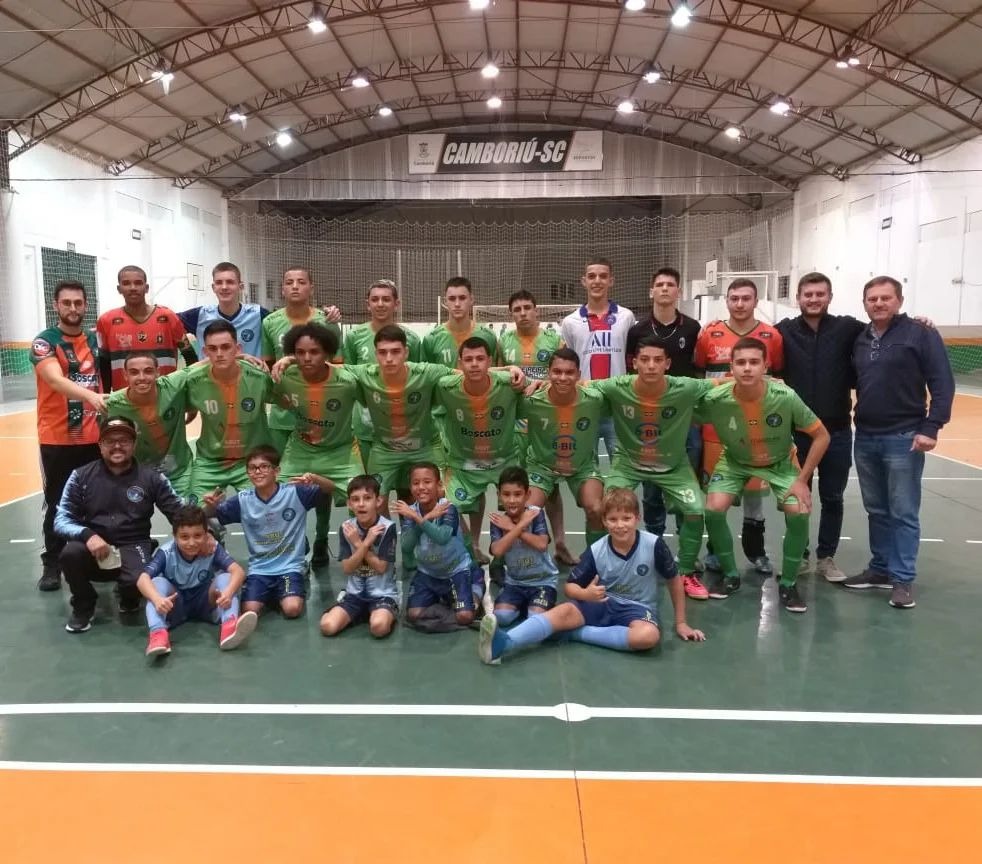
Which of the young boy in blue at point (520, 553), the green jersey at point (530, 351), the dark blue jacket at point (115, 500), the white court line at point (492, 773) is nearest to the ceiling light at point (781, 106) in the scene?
the green jersey at point (530, 351)

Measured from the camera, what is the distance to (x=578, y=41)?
19.7 meters

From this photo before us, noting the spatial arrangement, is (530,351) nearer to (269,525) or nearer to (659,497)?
(659,497)

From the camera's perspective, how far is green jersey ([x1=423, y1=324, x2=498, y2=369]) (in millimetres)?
5723

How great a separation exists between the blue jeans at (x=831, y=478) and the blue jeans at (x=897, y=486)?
0.70 feet

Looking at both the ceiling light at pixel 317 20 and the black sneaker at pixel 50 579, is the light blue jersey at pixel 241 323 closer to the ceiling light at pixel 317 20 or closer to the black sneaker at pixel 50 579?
the black sneaker at pixel 50 579

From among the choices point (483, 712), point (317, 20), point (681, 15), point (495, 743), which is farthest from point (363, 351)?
point (681, 15)

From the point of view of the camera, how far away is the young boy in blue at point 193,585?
12.6ft

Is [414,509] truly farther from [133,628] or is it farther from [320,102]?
[320,102]

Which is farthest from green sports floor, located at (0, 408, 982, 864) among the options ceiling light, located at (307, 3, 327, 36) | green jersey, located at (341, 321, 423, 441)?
ceiling light, located at (307, 3, 327, 36)

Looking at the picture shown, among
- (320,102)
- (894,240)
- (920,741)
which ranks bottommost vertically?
(920,741)

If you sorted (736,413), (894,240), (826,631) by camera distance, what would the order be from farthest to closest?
1. (894,240)
2. (736,413)
3. (826,631)

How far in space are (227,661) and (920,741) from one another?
10.6 feet

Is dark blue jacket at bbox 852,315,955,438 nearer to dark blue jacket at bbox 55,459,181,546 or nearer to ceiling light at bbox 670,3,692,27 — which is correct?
dark blue jacket at bbox 55,459,181,546

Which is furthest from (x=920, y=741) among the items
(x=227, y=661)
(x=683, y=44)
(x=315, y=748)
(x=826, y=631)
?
(x=683, y=44)
